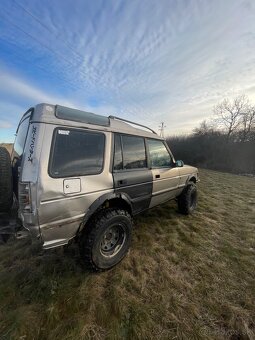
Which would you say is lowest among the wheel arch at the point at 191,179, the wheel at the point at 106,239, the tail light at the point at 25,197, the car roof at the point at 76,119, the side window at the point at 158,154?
the wheel at the point at 106,239

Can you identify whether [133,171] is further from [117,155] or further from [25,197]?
[25,197]

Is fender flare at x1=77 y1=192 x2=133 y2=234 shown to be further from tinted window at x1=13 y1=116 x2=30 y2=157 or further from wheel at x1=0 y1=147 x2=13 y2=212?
tinted window at x1=13 y1=116 x2=30 y2=157

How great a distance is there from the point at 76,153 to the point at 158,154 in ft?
6.46

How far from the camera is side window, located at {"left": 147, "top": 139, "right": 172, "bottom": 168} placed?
360 centimetres

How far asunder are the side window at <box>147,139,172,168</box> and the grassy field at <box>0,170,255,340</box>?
1407mm

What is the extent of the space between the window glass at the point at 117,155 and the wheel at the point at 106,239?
633 mm

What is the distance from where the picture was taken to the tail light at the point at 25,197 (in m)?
1.91

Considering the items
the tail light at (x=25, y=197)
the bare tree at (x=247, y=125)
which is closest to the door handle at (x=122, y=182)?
the tail light at (x=25, y=197)

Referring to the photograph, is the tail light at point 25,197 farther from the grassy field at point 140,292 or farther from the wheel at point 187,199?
the wheel at point 187,199

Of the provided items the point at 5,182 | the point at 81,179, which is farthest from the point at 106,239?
the point at 5,182

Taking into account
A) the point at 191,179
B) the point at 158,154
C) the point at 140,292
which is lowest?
the point at 140,292

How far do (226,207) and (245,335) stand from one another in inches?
169

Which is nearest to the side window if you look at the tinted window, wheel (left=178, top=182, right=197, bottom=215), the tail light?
wheel (left=178, top=182, right=197, bottom=215)

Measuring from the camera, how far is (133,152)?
316cm
